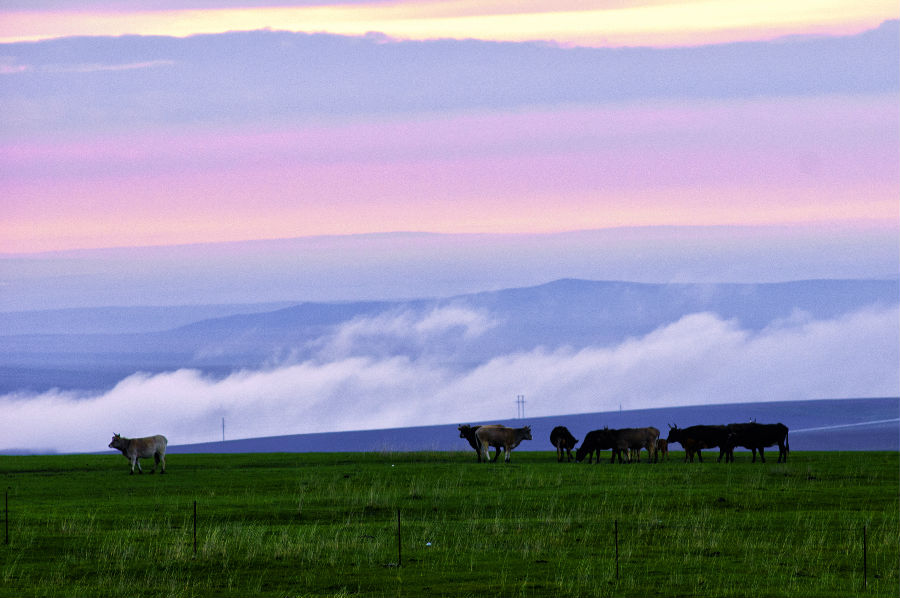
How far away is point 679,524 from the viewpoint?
34.5 metres

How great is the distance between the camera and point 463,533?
32969 mm

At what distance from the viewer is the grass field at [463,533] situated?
86.5 ft

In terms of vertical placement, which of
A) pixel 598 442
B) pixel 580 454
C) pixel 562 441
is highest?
pixel 562 441

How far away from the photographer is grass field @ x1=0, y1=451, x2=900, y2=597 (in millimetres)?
26359

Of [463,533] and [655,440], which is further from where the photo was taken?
[655,440]

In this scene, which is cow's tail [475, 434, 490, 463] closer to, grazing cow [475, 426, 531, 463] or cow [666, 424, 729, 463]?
grazing cow [475, 426, 531, 463]

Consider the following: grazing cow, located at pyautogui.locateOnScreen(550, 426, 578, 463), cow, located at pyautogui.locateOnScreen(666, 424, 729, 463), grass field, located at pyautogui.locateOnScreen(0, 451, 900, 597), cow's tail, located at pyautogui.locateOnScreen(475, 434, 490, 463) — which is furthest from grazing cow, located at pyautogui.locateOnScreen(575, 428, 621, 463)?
grass field, located at pyautogui.locateOnScreen(0, 451, 900, 597)

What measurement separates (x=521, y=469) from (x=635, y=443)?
9.14 m

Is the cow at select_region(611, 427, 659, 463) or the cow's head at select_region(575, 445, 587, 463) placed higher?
the cow at select_region(611, 427, 659, 463)

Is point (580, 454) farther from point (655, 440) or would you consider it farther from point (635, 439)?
point (655, 440)

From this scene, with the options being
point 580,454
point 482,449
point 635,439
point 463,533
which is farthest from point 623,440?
point 463,533

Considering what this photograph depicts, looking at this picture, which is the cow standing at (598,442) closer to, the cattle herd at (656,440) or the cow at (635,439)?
the cattle herd at (656,440)

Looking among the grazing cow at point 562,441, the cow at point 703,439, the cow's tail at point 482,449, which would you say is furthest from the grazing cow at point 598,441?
the cow's tail at point 482,449

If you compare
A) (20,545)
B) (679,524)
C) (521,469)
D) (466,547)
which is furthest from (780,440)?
(20,545)
